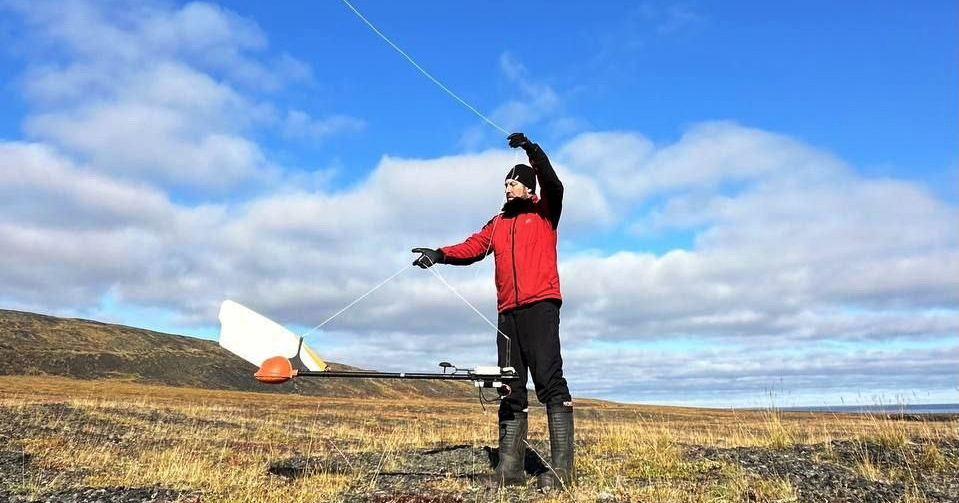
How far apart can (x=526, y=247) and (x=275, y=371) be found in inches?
114

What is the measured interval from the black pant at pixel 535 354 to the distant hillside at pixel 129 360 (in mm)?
48932

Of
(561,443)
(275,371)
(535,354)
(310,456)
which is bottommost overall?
(310,456)

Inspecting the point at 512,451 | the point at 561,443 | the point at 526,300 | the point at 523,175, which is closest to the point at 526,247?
the point at 526,300

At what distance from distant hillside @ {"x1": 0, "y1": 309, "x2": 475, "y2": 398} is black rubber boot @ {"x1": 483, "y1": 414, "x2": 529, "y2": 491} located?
160 ft

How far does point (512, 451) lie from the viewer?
283 inches

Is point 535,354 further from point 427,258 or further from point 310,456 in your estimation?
point 310,456

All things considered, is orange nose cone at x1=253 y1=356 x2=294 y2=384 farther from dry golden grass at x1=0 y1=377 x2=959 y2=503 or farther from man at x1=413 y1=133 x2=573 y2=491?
man at x1=413 y1=133 x2=573 y2=491

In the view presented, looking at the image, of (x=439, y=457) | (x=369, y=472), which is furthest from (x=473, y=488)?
(x=439, y=457)

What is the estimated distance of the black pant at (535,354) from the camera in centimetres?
688

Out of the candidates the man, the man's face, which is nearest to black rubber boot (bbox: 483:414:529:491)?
the man

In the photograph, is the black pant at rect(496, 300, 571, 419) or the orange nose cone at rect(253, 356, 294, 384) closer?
the orange nose cone at rect(253, 356, 294, 384)

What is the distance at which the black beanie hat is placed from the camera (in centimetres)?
747

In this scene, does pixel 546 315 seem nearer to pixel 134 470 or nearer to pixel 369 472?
pixel 369 472

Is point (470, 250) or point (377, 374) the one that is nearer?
point (377, 374)
